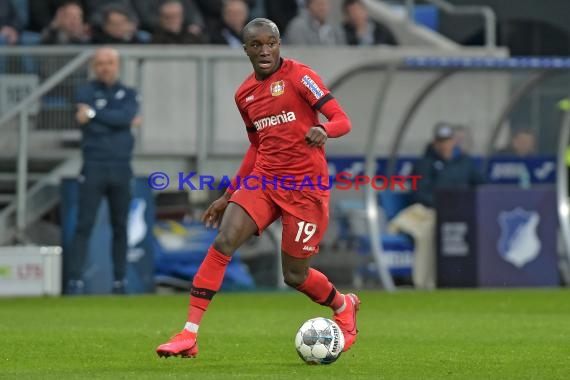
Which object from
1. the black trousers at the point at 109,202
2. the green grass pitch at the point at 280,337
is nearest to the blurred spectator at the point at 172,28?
the black trousers at the point at 109,202

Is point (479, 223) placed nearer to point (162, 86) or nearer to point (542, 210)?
point (542, 210)

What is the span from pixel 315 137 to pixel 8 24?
11.3 metres

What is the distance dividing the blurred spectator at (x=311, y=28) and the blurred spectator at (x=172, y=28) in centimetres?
126

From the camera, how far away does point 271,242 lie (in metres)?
20.0

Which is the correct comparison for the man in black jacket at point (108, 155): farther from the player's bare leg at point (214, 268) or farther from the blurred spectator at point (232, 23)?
the player's bare leg at point (214, 268)

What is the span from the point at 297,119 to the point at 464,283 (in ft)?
32.0

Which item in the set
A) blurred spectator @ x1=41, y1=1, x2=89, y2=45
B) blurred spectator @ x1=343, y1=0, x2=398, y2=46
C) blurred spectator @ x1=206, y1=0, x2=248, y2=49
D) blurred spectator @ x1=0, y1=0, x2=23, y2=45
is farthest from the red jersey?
blurred spectator @ x1=343, y1=0, x2=398, y2=46

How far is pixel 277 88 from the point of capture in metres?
10.4

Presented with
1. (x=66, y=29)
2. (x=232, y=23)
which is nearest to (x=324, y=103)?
(x=66, y=29)

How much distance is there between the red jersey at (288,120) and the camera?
1042 cm

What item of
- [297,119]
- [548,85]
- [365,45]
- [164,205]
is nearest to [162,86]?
[164,205]

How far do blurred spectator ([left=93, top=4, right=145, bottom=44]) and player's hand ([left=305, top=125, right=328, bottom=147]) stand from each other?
10733 millimetres

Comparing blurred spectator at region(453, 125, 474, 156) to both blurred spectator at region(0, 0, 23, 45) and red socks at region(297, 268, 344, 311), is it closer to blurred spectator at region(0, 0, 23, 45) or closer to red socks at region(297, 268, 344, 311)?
blurred spectator at region(0, 0, 23, 45)

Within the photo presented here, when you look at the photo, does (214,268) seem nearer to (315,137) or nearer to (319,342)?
(319,342)
